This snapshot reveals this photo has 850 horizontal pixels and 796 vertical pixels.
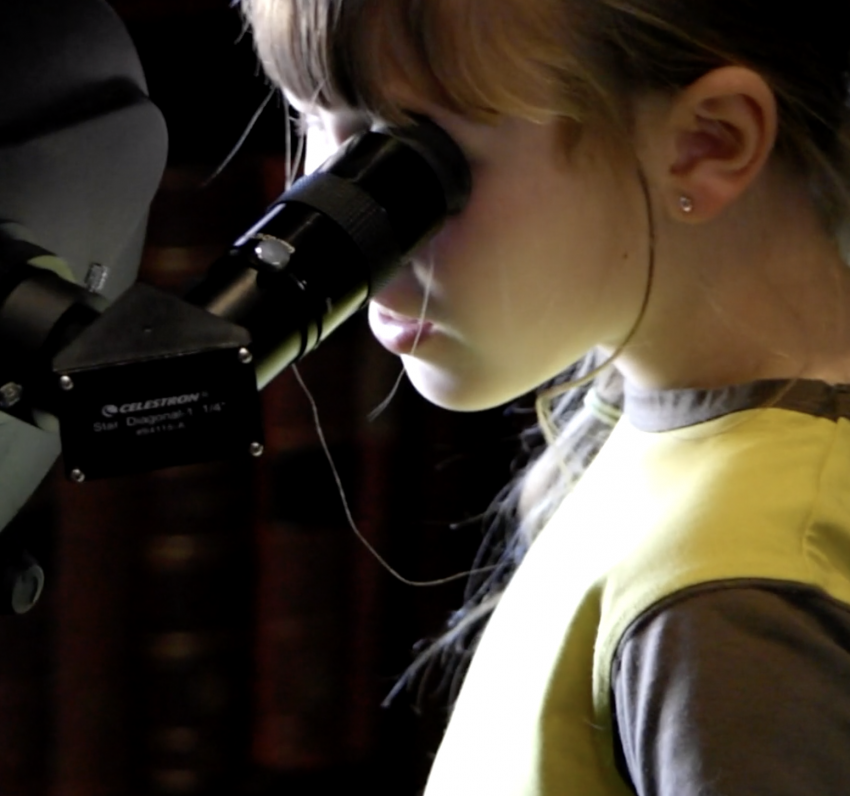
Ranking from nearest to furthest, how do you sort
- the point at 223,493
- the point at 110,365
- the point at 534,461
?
1. the point at 110,365
2. the point at 534,461
3. the point at 223,493

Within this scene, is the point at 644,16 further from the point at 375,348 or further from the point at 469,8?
the point at 375,348

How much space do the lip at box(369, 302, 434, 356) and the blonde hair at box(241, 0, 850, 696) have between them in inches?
4.8

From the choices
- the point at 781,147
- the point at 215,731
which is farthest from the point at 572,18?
the point at 215,731

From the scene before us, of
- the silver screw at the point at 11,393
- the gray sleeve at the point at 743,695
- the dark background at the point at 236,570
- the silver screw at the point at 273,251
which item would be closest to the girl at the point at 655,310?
the gray sleeve at the point at 743,695

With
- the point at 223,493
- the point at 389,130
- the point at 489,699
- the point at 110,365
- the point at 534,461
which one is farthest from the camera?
the point at 223,493

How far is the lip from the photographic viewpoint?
68cm

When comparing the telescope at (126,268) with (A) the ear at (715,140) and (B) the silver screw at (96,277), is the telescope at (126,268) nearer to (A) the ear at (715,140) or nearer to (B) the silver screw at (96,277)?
(B) the silver screw at (96,277)

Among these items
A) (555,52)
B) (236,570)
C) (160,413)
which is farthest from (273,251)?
(236,570)

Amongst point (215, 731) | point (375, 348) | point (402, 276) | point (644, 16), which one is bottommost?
point (215, 731)

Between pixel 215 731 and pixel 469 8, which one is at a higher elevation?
pixel 469 8

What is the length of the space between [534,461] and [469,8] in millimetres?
487

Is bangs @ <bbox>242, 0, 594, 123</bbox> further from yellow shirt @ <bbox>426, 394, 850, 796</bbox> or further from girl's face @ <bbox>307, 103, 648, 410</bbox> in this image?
yellow shirt @ <bbox>426, 394, 850, 796</bbox>

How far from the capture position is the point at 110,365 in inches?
17.4

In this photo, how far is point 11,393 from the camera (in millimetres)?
474
